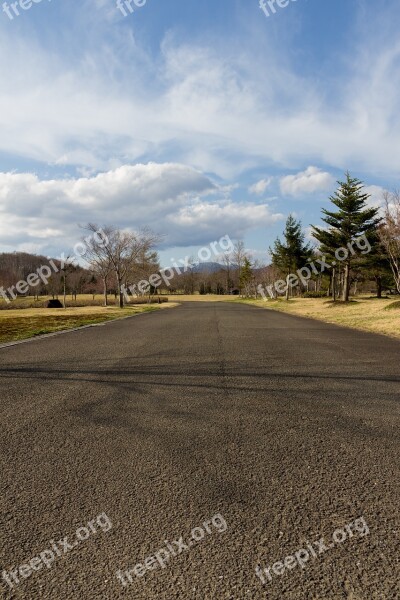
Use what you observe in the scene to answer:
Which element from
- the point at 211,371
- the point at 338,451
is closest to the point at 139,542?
the point at 338,451

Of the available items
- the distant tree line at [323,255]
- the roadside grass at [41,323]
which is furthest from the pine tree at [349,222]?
the roadside grass at [41,323]

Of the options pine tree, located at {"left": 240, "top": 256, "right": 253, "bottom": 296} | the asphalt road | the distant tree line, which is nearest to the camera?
the asphalt road

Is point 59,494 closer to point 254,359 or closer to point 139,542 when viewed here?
point 139,542

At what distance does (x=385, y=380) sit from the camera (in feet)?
20.8

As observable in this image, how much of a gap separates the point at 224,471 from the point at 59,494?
1.26m

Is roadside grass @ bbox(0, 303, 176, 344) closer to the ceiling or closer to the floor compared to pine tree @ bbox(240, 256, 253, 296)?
closer to the floor
